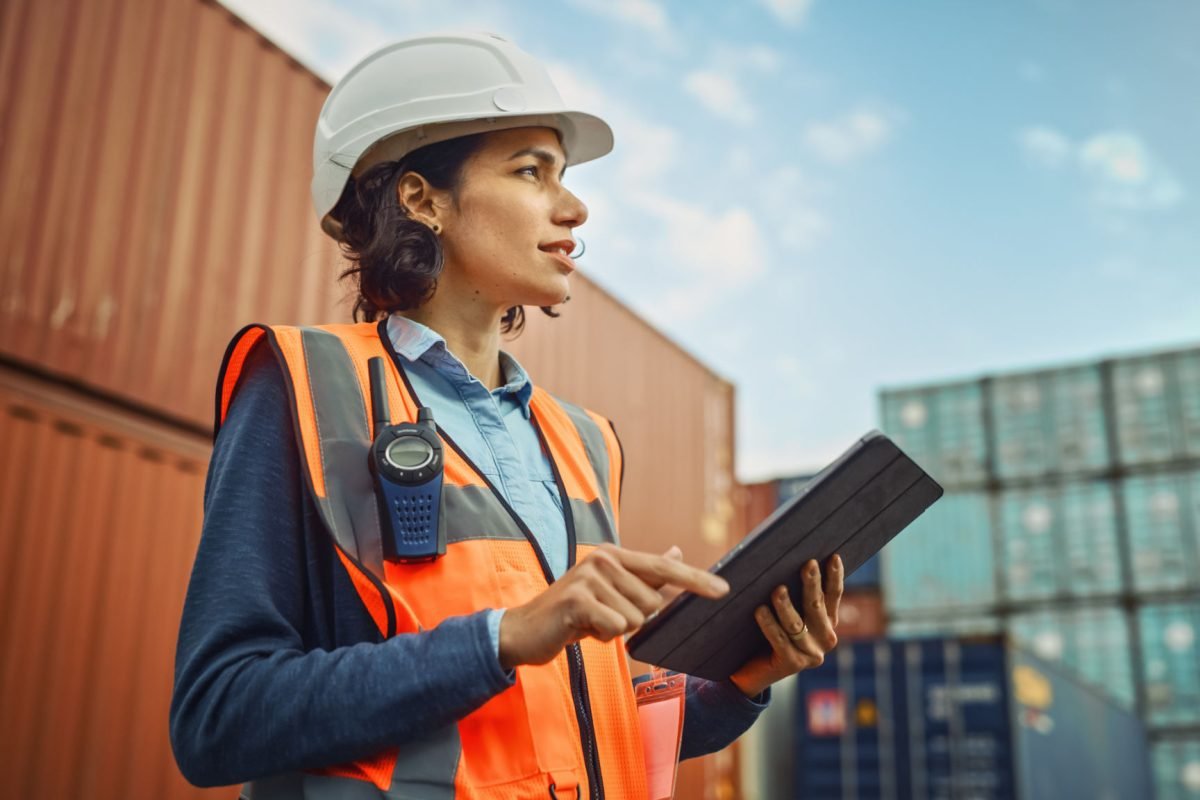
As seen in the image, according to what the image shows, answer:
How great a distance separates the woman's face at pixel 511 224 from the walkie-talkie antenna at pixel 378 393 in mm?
314

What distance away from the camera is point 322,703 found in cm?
138

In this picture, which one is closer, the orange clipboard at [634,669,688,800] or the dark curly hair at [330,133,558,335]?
the orange clipboard at [634,669,688,800]

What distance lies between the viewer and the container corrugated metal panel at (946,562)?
17375mm

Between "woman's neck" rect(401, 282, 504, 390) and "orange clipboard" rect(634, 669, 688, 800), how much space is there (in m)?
0.60

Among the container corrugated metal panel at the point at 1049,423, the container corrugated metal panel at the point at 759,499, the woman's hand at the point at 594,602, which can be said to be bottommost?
the woman's hand at the point at 594,602

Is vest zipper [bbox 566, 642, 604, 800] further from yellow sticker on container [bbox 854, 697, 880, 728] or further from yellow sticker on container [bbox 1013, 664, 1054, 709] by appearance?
yellow sticker on container [bbox 854, 697, 880, 728]

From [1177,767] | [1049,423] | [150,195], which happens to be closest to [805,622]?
[150,195]

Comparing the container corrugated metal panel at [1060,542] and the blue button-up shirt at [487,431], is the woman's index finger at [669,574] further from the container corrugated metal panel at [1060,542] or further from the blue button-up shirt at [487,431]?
the container corrugated metal panel at [1060,542]

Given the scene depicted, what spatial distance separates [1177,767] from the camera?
1565cm

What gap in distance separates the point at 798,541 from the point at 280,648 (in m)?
0.70

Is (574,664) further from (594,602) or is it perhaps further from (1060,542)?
(1060,542)

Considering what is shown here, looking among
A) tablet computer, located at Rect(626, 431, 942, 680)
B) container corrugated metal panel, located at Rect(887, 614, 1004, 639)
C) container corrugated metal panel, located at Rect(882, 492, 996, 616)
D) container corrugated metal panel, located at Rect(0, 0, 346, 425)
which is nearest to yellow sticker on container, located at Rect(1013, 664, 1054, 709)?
container corrugated metal panel, located at Rect(887, 614, 1004, 639)

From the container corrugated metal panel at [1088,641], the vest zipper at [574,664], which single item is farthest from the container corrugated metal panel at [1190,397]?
the vest zipper at [574,664]

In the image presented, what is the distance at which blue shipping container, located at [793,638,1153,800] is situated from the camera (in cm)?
1117
